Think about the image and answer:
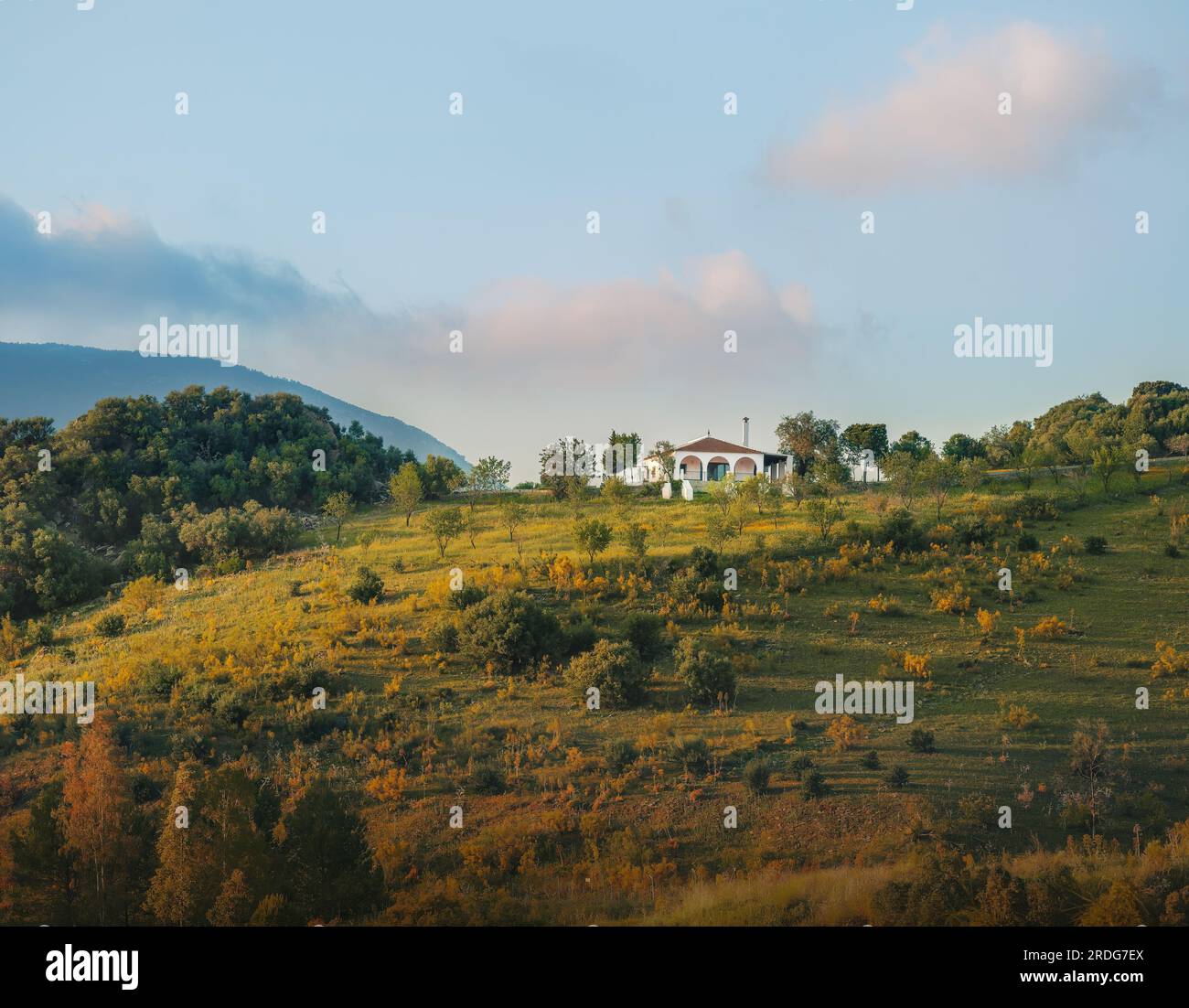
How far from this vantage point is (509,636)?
90.0 feet

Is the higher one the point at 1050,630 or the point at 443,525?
the point at 443,525

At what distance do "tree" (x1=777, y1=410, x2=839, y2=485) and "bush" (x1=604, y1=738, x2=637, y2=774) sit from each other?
60.3 m

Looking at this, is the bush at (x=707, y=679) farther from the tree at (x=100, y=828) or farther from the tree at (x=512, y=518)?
the tree at (x=512, y=518)

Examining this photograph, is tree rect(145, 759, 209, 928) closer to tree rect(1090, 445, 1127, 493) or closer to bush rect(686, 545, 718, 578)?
bush rect(686, 545, 718, 578)

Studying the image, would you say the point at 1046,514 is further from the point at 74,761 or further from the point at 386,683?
the point at 74,761

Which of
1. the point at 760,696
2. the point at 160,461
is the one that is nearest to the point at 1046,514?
the point at 760,696

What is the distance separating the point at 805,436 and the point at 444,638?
59.5 m

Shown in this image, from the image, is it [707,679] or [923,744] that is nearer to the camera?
[923,744]

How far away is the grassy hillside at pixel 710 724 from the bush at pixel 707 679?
0.56 m

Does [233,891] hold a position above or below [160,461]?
below

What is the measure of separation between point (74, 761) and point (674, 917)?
1436 cm

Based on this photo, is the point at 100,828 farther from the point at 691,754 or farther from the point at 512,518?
the point at 512,518

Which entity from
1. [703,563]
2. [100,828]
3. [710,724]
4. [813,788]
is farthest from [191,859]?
[703,563]

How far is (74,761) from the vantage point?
65.5ft
